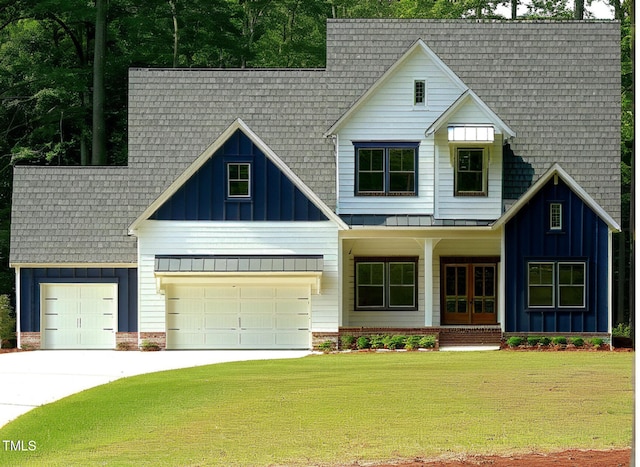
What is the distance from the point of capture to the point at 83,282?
3325 cm

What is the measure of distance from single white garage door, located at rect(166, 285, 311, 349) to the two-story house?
0.04 m

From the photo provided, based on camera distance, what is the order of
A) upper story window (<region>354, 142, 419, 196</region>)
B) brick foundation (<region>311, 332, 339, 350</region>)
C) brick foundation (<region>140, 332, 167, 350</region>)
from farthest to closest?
upper story window (<region>354, 142, 419, 196</region>) < brick foundation (<region>140, 332, 167, 350</region>) < brick foundation (<region>311, 332, 339, 350</region>)

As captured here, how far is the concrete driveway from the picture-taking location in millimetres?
23391

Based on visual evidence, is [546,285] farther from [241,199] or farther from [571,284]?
[241,199]

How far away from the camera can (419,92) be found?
33.4m

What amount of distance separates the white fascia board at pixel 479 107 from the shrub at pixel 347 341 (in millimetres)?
6049

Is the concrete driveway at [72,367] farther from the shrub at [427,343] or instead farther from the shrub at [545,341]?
the shrub at [545,341]

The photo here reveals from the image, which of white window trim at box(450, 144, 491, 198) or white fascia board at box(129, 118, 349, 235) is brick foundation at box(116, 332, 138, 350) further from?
white window trim at box(450, 144, 491, 198)

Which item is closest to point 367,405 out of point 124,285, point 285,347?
point 285,347

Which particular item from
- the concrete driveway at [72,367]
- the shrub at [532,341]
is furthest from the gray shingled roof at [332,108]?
the shrub at [532,341]

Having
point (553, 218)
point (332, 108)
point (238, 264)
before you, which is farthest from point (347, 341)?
point (332, 108)

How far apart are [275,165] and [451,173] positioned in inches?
194

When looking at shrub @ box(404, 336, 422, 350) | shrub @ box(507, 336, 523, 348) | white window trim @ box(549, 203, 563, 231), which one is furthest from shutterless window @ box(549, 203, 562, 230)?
shrub @ box(404, 336, 422, 350)

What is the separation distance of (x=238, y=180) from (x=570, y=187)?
29.6 ft
